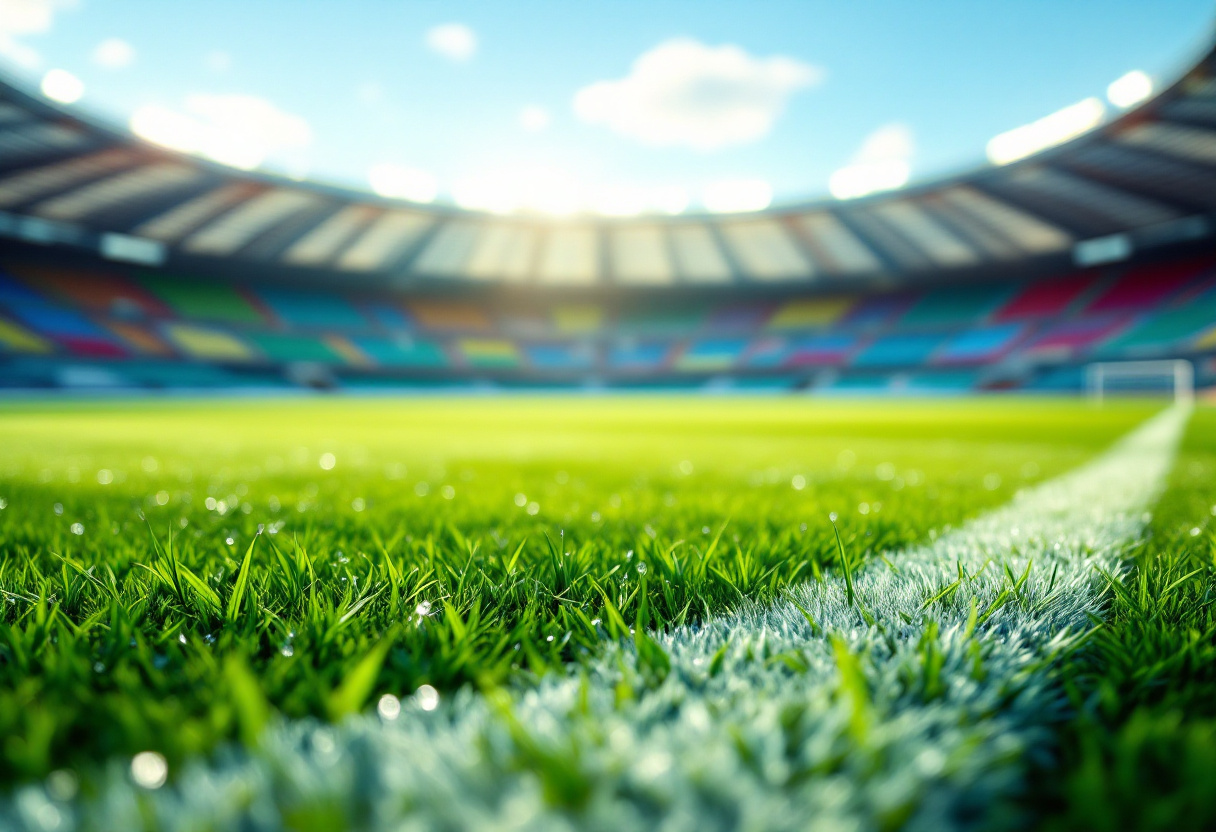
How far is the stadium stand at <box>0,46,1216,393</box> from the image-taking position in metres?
27.0

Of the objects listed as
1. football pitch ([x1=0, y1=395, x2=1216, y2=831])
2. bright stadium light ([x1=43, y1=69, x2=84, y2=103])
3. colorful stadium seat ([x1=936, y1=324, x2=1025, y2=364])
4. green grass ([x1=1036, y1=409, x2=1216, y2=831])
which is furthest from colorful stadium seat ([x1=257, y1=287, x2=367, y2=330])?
green grass ([x1=1036, y1=409, x2=1216, y2=831])

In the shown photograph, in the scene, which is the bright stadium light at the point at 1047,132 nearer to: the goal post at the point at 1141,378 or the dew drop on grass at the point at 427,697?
the goal post at the point at 1141,378

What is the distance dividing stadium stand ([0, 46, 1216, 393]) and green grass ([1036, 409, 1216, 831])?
27.0m

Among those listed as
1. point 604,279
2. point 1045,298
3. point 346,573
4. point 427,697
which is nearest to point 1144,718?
point 427,697

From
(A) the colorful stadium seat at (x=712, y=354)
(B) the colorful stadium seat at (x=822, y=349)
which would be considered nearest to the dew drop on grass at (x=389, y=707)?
(B) the colorful stadium seat at (x=822, y=349)

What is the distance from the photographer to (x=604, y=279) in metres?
44.3

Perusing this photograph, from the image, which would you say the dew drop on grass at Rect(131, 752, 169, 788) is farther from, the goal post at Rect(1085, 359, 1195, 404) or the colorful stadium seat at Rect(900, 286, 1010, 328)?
the colorful stadium seat at Rect(900, 286, 1010, 328)

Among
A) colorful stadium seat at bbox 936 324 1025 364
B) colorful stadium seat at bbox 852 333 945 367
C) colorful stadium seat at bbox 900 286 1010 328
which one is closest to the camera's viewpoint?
colorful stadium seat at bbox 936 324 1025 364

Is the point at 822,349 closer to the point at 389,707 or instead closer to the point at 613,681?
the point at 613,681

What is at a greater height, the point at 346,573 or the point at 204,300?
the point at 204,300

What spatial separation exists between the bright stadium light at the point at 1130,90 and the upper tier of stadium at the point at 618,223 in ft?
1.56

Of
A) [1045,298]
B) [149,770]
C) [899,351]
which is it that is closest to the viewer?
[149,770]

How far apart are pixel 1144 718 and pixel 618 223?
39417 mm

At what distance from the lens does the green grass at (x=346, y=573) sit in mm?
802
